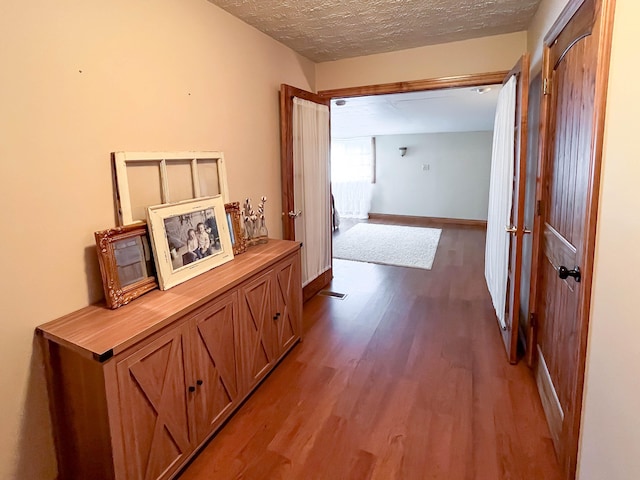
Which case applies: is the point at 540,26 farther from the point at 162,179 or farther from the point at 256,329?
the point at 256,329

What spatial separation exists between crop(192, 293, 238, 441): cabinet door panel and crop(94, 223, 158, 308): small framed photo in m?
0.32

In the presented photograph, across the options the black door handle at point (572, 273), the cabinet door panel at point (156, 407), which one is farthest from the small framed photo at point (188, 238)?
the black door handle at point (572, 273)

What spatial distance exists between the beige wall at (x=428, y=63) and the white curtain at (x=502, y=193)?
357mm

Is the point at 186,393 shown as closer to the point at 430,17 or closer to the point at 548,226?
the point at 548,226

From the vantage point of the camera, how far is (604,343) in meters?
1.25

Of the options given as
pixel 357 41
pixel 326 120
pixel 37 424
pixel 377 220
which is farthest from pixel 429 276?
pixel 377 220

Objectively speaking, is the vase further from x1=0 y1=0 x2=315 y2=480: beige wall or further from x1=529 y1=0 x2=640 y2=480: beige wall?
x1=529 y1=0 x2=640 y2=480: beige wall

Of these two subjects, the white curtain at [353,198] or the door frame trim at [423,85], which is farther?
the white curtain at [353,198]

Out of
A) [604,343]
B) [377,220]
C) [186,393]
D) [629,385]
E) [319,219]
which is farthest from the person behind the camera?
[377,220]

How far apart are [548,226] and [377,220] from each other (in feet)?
22.8

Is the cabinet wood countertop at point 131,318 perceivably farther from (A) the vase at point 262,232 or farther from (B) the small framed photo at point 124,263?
(A) the vase at point 262,232

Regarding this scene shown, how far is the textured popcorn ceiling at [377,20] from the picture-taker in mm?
2350

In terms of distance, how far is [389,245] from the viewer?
6.27m

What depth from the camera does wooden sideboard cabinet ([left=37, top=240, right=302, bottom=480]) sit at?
1.36 metres
